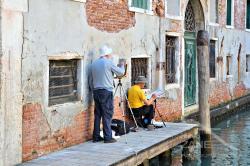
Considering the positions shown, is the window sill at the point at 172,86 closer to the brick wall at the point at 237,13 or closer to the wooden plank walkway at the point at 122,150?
the wooden plank walkway at the point at 122,150

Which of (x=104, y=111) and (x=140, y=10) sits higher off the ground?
(x=140, y=10)

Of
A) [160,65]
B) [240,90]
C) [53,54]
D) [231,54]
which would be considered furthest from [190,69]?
[53,54]

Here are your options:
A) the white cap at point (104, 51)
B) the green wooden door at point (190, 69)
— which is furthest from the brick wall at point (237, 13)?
the white cap at point (104, 51)

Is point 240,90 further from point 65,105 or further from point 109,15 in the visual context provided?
point 65,105

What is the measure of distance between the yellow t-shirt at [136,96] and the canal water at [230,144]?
156 cm


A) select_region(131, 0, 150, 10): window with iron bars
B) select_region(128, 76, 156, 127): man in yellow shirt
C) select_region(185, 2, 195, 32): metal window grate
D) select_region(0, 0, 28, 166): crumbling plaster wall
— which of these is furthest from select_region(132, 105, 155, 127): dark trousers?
select_region(185, 2, 195, 32): metal window grate

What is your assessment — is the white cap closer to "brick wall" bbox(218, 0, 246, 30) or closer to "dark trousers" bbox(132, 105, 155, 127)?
"dark trousers" bbox(132, 105, 155, 127)

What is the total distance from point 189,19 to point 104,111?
8.34m

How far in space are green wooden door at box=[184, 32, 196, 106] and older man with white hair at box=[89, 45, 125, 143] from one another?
22.4 feet

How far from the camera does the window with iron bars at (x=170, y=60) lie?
14352 mm

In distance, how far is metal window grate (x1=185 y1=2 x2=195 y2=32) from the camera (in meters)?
16.4

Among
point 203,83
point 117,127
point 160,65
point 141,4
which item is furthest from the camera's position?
point 160,65

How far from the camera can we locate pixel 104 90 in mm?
9086

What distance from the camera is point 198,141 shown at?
41.9 ft
